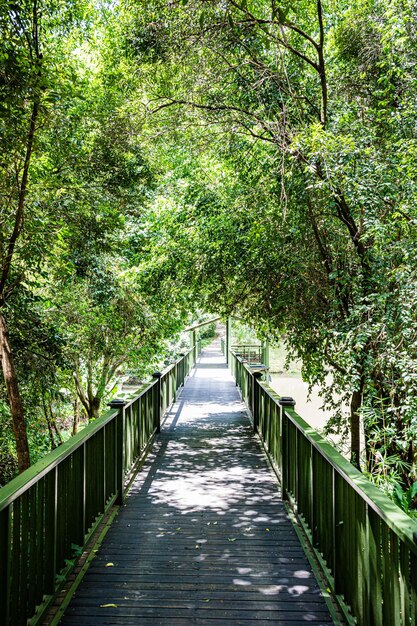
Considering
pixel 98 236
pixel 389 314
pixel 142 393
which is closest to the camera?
pixel 389 314

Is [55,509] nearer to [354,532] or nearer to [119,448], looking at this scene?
[354,532]

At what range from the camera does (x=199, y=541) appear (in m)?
4.48

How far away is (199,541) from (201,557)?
1.15 ft

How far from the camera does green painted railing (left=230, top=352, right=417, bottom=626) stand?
223 centimetres

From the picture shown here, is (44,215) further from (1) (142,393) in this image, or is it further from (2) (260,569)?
(2) (260,569)

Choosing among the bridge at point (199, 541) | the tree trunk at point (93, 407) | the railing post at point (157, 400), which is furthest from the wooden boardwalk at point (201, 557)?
the tree trunk at point (93, 407)

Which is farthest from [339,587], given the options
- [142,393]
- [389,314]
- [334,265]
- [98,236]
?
[98,236]

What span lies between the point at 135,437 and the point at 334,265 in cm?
370

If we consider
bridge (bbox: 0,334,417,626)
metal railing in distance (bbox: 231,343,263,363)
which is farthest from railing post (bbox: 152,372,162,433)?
metal railing in distance (bbox: 231,343,263,363)

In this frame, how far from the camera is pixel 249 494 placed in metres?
5.90

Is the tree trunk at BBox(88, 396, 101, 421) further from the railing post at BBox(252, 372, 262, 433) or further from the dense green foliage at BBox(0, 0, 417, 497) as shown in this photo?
the railing post at BBox(252, 372, 262, 433)

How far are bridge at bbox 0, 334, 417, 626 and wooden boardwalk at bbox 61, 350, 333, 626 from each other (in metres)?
0.01

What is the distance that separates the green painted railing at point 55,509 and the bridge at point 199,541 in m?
0.01

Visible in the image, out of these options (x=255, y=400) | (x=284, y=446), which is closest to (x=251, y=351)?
(x=255, y=400)
